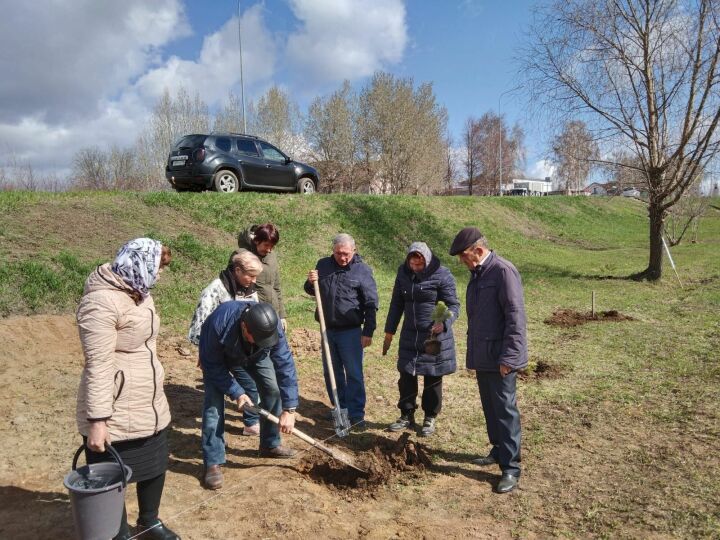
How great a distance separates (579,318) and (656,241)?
5800 mm

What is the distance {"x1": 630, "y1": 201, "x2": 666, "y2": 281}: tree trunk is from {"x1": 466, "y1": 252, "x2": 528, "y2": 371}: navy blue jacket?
11.5 m

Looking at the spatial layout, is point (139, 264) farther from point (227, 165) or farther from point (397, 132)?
point (397, 132)

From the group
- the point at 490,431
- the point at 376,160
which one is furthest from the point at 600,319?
the point at 376,160

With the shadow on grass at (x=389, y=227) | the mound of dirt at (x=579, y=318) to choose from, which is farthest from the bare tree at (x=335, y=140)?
the mound of dirt at (x=579, y=318)

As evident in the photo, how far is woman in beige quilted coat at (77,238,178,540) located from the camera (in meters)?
2.41

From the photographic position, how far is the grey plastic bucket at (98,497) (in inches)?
94.0

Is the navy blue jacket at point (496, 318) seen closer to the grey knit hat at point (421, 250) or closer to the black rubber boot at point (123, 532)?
the grey knit hat at point (421, 250)

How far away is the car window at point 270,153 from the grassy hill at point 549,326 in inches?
43.0

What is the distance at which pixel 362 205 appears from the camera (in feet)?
54.0

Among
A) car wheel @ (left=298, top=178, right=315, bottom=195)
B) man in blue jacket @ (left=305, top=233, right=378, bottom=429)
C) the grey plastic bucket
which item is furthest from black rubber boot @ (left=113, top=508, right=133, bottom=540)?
car wheel @ (left=298, top=178, right=315, bottom=195)

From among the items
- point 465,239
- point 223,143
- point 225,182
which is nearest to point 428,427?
point 465,239

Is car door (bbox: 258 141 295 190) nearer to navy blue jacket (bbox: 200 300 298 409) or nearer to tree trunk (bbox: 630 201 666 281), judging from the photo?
tree trunk (bbox: 630 201 666 281)

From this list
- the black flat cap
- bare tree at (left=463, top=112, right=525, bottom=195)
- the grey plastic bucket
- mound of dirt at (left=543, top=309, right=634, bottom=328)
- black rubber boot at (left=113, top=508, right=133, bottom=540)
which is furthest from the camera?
bare tree at (left=463, top=112, right=525, bottom=195)

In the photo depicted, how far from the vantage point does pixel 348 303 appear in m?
4.54
